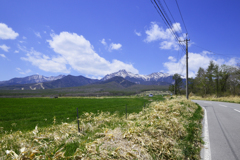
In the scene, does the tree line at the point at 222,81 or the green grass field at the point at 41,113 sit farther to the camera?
the tree line at the point at 222,81

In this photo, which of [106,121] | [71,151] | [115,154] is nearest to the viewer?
[115,154]

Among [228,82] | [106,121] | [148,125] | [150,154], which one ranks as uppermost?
[228,82]

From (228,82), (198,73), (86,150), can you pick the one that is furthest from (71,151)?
(198,73)

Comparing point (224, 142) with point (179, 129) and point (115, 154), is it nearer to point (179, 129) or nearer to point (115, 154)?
point (179, 129)

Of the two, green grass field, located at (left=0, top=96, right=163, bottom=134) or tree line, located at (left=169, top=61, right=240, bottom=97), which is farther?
tree line, located at (left=169, top=61, right=240, bottom=97)

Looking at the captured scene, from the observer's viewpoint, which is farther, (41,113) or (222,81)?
(222,81)

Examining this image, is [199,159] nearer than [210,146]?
Yes

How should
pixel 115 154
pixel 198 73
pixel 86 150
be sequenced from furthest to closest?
pixel 198 73, pixel 86 150, pixel 115 154

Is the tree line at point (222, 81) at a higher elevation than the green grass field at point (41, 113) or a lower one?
higher

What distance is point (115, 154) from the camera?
3.00 metres

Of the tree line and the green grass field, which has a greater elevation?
the tree line

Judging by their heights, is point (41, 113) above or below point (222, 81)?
below

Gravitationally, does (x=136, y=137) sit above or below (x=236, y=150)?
above

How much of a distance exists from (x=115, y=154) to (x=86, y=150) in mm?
839
